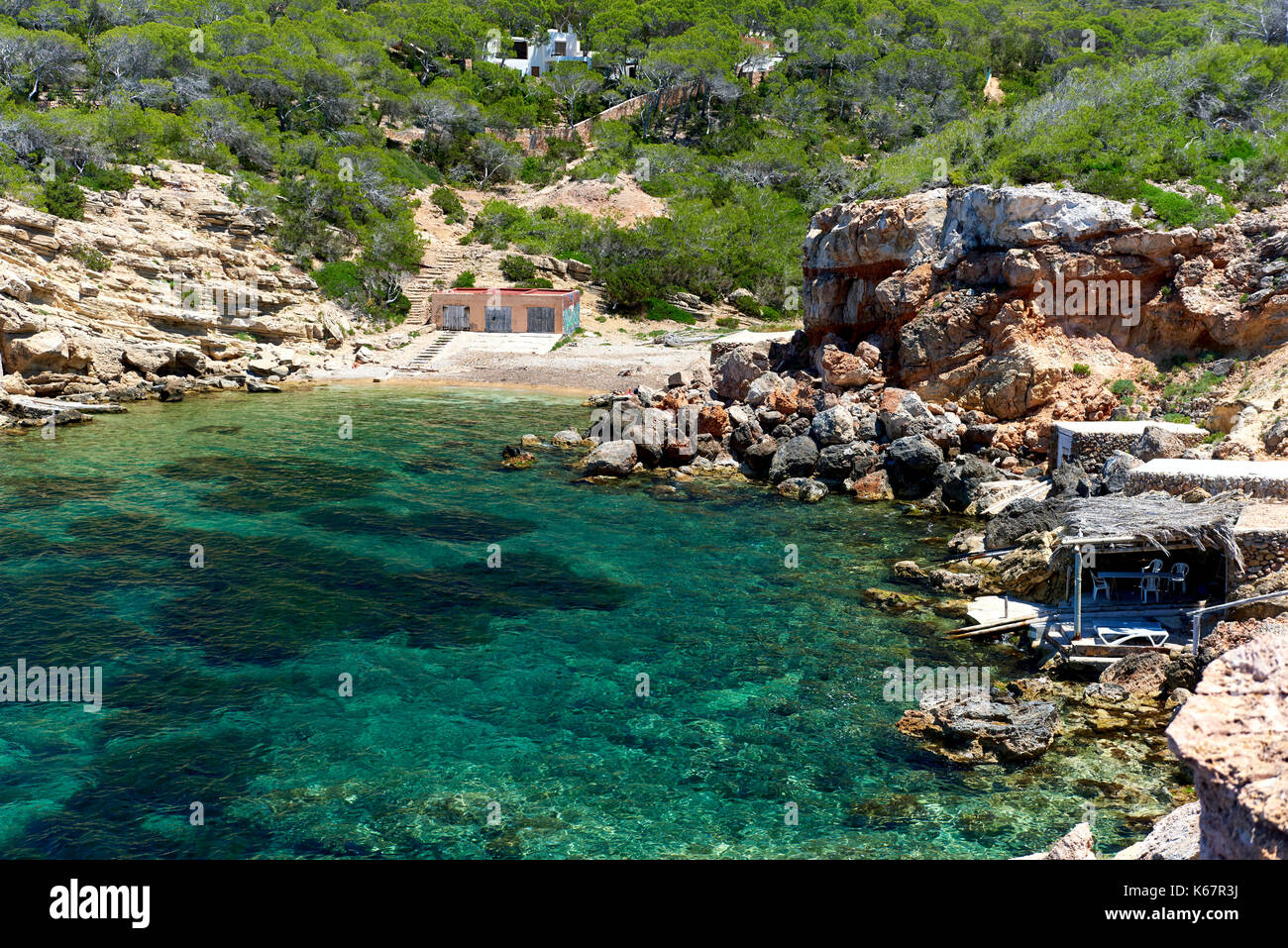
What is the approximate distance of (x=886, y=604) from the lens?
18.5 meters

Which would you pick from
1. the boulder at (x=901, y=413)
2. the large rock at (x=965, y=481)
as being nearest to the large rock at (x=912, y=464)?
the large rock at (x=965, y=481)

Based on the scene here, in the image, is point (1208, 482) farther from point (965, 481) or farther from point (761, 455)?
point (761, 455)

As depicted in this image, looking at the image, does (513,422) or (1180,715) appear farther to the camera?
(513,422)

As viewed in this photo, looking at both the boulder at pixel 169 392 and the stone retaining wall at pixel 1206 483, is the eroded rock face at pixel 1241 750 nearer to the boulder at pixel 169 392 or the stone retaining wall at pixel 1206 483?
the stone retaining wall at pixel 1206 483

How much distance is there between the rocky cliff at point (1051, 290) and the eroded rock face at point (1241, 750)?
24.5 metres

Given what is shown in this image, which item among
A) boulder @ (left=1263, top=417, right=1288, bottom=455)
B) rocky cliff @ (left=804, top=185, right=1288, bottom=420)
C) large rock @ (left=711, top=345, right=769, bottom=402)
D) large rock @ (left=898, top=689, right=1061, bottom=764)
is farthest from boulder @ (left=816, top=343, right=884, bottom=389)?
Result: large rock @ (left=898, top=689, right=1061, bottom=764)

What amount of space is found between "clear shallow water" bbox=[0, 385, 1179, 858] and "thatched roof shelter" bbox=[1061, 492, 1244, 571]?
9.53 ft

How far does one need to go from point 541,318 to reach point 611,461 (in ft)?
85.6

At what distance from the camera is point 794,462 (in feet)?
94.2

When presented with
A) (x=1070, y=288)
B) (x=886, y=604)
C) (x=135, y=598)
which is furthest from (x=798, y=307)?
(x=135, y=598)

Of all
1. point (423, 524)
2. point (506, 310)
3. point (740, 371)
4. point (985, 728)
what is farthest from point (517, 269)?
point (985, 728)

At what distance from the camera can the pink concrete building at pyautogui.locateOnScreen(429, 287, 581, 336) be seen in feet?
173

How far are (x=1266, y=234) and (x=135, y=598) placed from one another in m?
31.8
